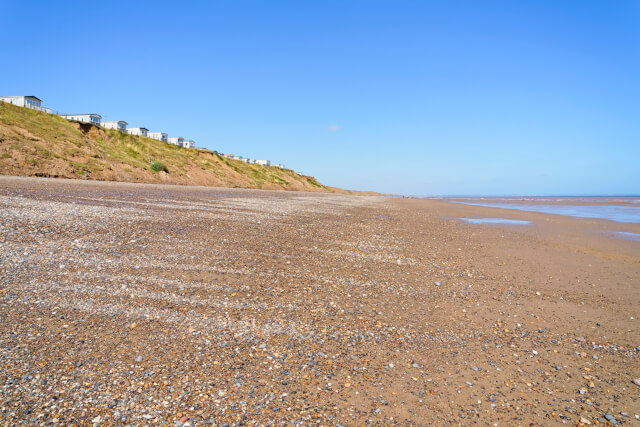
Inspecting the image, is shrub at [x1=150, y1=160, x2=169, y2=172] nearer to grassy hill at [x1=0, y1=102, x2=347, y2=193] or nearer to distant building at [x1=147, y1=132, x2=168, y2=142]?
grassy hill at [x1=0, y1=102, x2=347, y2=193]

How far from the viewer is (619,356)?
16.8 ft

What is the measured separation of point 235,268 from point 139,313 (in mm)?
2614

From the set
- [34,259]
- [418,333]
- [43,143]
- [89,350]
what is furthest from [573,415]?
[43,143]

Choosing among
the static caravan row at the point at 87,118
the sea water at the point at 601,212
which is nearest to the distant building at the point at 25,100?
the static caravan row at the point at 87,118

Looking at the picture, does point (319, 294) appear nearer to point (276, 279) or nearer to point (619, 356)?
point (276, 279)

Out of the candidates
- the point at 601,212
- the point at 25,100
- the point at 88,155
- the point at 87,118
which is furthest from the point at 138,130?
the point at 601,212

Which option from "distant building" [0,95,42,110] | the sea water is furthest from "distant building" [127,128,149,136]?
the sea water

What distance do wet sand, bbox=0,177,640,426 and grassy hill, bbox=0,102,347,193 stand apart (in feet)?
80.9

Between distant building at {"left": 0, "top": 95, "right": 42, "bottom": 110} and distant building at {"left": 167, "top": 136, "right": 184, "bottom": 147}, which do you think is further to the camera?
distant building at {"left": 167, "top": 136, "right": 184, "bottom": 147}

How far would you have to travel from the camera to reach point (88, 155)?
1415 inches

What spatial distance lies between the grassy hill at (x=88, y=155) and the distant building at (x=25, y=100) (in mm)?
21774

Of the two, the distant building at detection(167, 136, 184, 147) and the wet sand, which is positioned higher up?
the distant building at detection(167, 136, 184, 147)

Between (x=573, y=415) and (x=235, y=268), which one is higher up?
(x=235, y=268)

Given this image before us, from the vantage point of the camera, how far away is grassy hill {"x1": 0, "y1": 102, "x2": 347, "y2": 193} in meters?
27.9
